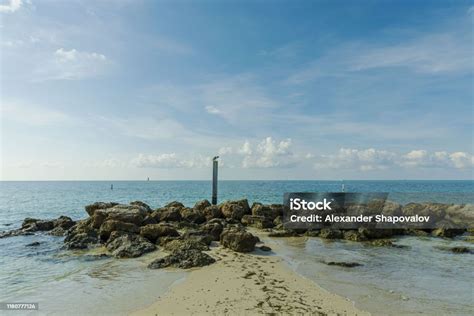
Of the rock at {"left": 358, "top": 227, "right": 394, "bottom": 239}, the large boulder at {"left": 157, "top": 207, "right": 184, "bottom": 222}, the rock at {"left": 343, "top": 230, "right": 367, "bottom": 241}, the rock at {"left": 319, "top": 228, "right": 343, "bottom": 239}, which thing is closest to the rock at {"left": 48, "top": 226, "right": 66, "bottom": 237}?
the large boulder at {"left": 157, "top": 207, "right": 184, "bottom": 222}

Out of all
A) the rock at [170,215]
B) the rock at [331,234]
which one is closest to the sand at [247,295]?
the rock at [331,234]

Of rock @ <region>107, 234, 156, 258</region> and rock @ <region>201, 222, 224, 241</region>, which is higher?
rock @ <region>201, 222, 224, 241</region>

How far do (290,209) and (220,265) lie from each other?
1514 centimetres

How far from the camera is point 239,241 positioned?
14.4 m

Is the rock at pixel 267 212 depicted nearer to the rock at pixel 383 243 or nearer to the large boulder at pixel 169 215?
the large boulder at pixel 169 215

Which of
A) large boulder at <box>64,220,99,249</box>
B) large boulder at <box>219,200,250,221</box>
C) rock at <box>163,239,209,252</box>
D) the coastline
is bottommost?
large boulder at <box>64,220,99,249</box>

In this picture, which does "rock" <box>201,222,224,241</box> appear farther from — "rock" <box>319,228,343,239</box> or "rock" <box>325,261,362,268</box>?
"rock" <box>319,228,343,239</box>

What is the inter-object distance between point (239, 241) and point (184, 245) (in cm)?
255

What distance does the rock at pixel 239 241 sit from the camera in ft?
46.8

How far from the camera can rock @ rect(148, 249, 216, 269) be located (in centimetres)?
1195

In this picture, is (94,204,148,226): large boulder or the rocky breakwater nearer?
the rocky breakwater

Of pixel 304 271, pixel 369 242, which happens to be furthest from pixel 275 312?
pixel 369 242

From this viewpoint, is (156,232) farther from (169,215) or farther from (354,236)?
(354,236)

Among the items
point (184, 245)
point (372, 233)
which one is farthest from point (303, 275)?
point (372, 233)
